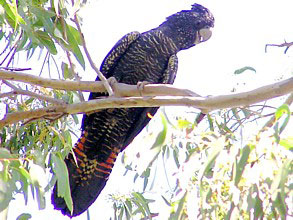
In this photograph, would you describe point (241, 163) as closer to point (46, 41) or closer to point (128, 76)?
point (46, 41)

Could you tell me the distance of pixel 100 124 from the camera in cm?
348

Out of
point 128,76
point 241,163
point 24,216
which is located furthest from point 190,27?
point 241,163

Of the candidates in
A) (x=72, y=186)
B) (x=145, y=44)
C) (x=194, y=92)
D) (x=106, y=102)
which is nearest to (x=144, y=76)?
(x=145, y=44)

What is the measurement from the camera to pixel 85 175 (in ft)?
10.6

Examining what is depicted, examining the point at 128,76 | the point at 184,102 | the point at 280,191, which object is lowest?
the point at 280,191

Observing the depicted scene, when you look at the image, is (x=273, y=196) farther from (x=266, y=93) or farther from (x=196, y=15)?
(x=196, y=15)

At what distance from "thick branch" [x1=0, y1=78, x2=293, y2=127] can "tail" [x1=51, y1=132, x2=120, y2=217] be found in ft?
1.84

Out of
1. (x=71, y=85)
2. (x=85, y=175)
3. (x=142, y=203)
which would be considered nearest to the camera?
(x=71, y=85)

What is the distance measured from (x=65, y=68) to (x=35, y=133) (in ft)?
1.95

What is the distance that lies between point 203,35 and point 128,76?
0.59 meters

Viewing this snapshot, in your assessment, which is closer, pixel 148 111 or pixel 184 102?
pixel 184 102

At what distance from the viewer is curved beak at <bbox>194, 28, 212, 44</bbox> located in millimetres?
3695

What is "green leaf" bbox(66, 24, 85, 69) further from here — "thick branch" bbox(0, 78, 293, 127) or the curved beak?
the curved beak

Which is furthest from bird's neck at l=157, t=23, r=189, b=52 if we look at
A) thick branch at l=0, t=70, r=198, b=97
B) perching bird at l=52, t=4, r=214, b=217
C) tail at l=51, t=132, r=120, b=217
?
thick branch at l=0, t=70, r=198, b=97
